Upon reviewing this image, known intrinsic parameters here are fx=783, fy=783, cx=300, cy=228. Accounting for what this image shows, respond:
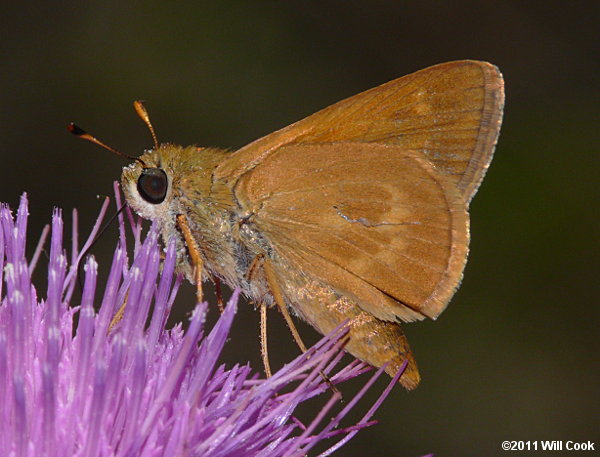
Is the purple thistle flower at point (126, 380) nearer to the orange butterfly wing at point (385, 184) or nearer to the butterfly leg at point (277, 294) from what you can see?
the butterfly leg at point (277, 294)

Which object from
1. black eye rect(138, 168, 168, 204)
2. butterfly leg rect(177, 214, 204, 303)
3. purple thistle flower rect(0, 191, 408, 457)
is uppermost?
black eye rect(138, 168, 168, 204)

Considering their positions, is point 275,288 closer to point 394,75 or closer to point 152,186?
point 152,186

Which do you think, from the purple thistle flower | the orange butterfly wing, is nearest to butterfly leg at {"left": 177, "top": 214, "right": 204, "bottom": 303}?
the purple thistle flower

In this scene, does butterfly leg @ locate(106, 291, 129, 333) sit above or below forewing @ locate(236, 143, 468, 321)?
below

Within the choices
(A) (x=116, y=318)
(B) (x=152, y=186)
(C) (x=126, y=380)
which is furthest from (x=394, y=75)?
(C) (x=126, y=380)

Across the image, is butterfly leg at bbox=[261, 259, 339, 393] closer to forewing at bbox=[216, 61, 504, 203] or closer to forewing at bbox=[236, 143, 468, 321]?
forewing at bbox=[236, 143, 468, 321]

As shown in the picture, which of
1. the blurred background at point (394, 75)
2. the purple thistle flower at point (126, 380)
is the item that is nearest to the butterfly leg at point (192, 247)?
the purple thistle flower at point (126, 380)

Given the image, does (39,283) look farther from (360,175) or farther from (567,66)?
(567,66)
